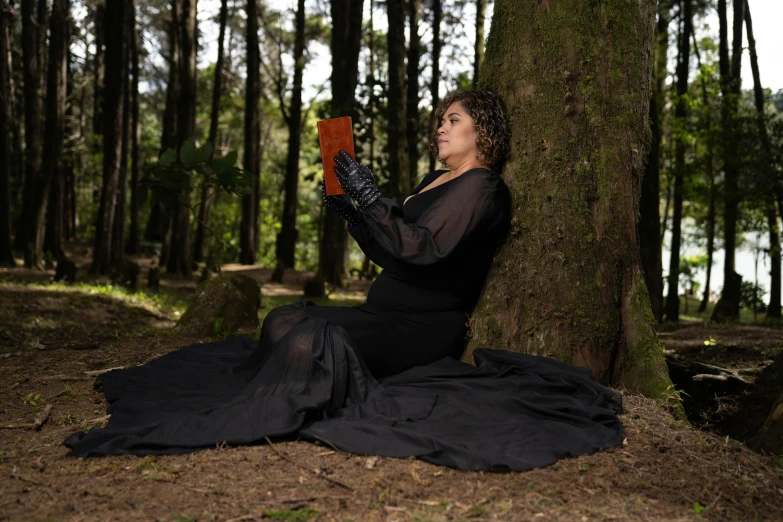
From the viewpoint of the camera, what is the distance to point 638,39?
14.6ft

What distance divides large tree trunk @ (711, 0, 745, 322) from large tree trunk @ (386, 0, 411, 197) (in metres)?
7.81

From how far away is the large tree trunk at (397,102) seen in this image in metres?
12.8

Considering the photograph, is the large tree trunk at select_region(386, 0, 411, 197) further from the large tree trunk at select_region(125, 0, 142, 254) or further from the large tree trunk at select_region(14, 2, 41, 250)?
the large tree trunk at select_region(125, 0, 142, 254)

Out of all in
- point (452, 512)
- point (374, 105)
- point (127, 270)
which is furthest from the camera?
point (374, 105)

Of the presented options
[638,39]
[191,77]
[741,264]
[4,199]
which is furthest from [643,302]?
[741,264]

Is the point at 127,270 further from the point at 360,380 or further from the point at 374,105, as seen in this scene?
the point at 360,380

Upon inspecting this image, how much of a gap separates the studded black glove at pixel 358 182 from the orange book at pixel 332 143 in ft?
0.34

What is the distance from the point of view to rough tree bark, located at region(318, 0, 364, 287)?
13211 mm

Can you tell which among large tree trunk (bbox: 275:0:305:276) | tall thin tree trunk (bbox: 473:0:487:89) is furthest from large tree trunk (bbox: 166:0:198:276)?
tall thin tree trunk (bbox: 473:0:487:89)

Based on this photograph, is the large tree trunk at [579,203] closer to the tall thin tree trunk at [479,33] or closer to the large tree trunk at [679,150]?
the large tree trunk at [679,150]

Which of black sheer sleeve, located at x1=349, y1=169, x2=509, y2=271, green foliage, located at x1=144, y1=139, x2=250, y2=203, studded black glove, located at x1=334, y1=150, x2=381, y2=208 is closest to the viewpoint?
black sheer sleeve, located at x1=349, y1=169, x2=509, y2=271

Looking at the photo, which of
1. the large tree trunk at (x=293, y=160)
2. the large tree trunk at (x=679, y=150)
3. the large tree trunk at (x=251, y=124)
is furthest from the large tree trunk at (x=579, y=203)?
the large tree trunk at (x=293, y=160)

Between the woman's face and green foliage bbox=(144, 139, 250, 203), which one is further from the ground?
green foliage bbox=(144, 139, 250, 203)

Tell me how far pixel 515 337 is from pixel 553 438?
41.2 inches
